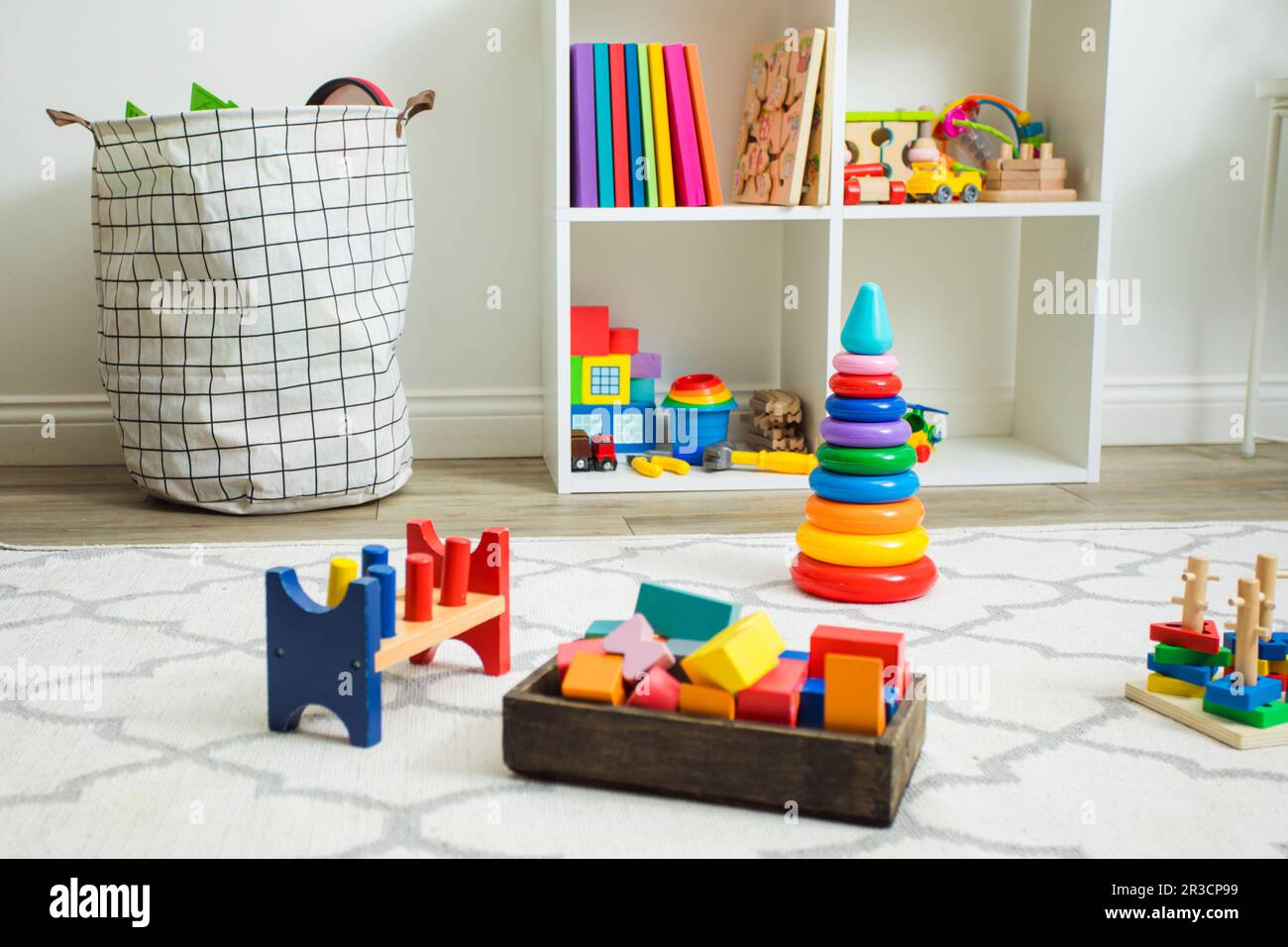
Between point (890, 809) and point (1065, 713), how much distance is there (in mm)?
317

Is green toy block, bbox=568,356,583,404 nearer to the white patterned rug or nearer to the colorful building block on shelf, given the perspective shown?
the colorful building block on shelf

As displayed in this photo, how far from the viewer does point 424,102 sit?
199 centimetres

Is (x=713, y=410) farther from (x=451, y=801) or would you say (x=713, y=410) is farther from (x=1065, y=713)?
(x=451, y=801)

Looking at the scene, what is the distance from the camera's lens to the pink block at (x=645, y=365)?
2.34 meters

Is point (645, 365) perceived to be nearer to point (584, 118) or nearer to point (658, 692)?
point (584, 118)

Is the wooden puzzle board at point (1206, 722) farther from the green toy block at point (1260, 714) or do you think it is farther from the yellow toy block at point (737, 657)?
the yellow toy block at point (737, 657)

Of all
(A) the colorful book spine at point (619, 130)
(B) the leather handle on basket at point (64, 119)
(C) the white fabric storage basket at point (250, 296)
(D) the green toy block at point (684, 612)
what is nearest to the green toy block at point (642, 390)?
(A) the colorful book spine at point (619, 130)

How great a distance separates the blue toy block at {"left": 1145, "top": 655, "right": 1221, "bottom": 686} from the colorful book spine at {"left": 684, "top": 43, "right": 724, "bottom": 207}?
1171 mm

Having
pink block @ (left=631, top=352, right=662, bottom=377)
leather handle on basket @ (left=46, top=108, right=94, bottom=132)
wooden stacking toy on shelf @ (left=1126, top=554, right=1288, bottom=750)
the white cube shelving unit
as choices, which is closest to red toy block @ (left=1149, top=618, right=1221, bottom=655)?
wooden stacking toy on shelf @ (left=1126, top=554, right=1288, bottom=750)

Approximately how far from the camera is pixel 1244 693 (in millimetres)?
1125

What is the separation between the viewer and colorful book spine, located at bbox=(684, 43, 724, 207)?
2.12 meters

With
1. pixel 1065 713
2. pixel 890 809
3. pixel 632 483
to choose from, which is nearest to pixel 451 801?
pixel 890 809

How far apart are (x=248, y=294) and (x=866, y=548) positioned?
982 millimetres
